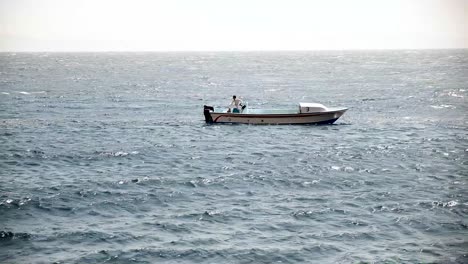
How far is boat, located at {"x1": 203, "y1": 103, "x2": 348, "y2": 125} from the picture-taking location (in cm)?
6019

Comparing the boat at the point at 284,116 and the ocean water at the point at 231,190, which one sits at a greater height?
the boat at the point at 284,116

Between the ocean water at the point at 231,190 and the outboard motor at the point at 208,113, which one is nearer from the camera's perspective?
the ocean water at the point at 231,190

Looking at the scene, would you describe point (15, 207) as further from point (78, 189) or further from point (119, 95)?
point (119, 95)

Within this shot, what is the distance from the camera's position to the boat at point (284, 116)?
197ft

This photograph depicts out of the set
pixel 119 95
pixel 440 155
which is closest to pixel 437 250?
pixel 440 155

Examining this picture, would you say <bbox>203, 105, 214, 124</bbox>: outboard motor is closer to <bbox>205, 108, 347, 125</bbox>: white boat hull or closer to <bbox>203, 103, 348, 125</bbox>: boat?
<bbox>203, 103, 348, 125</bbox>: boat

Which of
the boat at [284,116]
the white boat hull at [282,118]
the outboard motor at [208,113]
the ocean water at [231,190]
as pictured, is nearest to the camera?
the ocean water at [231,190]

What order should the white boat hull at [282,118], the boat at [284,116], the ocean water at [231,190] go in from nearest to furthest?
the ocean water at [231,190] < the boat at [284,116] < the white boat hull at [282,118]

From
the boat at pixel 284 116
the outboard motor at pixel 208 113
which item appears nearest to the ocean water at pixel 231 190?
the outboard motor at pixel 208 113

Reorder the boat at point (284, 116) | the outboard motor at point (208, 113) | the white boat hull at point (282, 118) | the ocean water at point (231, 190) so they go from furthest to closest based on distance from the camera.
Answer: the outboard motor at point (208, 113) < the white boat hull at point (282, 118) < the boat at point (284, 116) < the ocean water at point (231, 190)

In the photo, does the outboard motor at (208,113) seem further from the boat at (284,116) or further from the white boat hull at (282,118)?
the white boat hull at (282,118)

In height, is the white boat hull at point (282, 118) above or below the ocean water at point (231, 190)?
above

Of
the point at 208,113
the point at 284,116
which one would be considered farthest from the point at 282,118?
the point at 208,113

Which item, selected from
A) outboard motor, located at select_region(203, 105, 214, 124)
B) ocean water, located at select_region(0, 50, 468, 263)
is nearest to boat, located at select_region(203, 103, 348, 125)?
outboard motor, located at select_region(203, 105, 214, 124)
